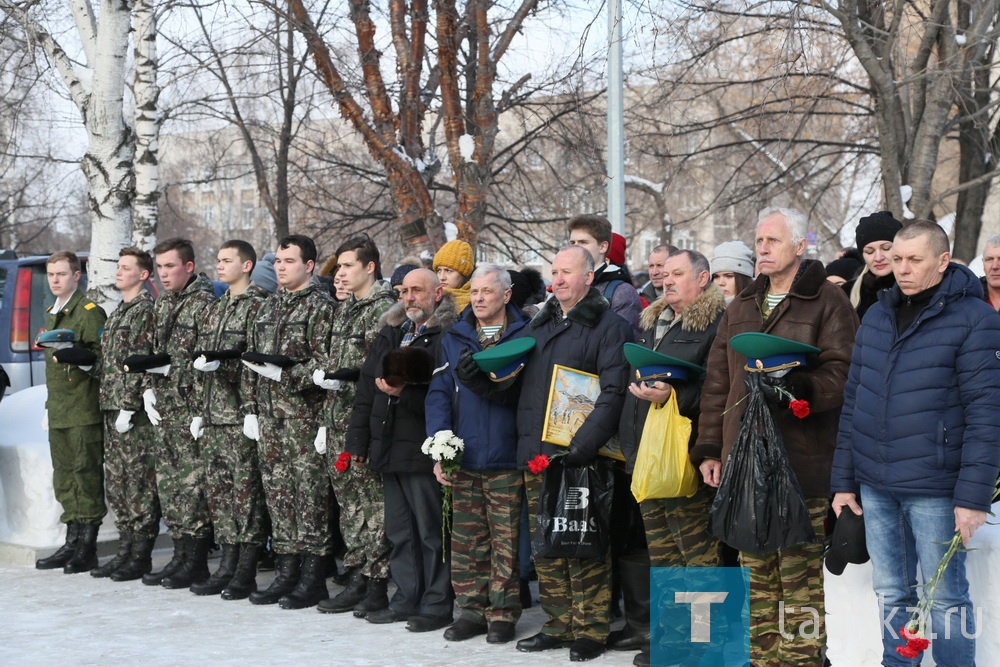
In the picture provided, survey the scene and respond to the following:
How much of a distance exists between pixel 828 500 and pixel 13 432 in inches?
260

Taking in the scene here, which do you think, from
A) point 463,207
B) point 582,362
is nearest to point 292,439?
point 582,362

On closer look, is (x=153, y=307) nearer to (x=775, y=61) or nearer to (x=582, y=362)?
(x=582, y=362)

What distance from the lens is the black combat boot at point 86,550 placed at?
8.84 metres

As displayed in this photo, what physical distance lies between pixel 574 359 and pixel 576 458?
561 millimetres

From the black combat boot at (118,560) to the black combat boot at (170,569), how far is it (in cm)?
30

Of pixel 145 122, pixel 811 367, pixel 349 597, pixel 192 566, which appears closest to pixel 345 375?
pixel 349 597

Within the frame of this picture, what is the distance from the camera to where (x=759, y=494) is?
5.22m

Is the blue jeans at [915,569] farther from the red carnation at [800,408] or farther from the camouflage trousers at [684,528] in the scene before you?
the camouflage trousers at [684,528]

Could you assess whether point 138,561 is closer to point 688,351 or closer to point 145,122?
point 688,351

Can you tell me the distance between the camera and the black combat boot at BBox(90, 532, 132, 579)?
8656 mm

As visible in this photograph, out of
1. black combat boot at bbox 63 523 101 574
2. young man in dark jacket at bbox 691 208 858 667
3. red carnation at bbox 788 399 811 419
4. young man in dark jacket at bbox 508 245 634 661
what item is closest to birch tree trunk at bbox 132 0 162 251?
black combat boot at bbox 63 523 101 574

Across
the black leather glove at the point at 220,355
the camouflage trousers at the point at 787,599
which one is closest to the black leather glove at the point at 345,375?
the black leather glove at the point at 220,355

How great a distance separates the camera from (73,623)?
7.34m

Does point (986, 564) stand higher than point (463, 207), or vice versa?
point (463, 207)
